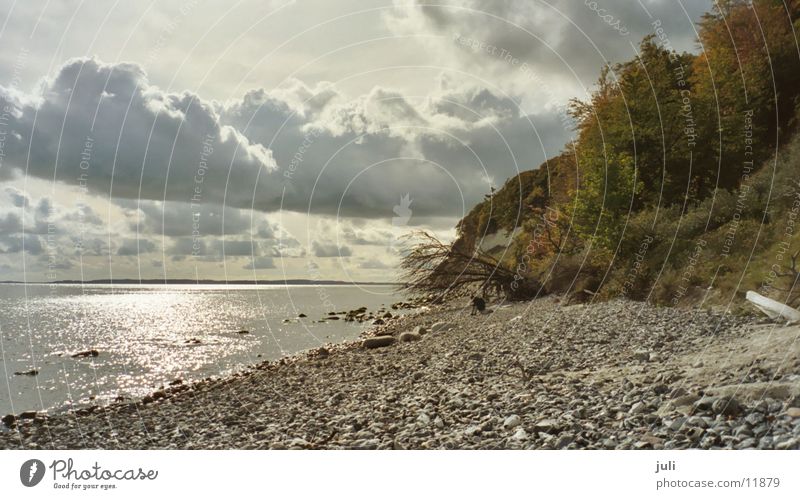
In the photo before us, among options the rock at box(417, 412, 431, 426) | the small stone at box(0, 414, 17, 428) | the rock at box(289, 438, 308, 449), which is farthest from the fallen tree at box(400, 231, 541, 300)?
the rock at box(289, 438, 308, 449)

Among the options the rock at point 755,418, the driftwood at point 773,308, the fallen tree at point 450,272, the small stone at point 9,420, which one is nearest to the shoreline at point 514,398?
the rock at point 755,418

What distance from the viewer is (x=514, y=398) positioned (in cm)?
1041

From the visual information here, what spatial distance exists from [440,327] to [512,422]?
14.2 metres

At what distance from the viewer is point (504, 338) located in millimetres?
17719

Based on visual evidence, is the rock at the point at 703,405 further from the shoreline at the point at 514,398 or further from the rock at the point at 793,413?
the rock at the point at 793,413

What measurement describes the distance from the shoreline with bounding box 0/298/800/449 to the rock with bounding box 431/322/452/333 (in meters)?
3.57

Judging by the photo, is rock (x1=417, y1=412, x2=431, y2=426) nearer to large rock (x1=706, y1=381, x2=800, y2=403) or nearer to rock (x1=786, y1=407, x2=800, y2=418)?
large rock (x1=706, y1=381, x2=800, y2=403)

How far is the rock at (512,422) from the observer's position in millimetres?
9156

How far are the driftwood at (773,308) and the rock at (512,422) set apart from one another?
7676 millimetres

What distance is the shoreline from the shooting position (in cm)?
862

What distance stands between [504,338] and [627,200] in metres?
11.6
